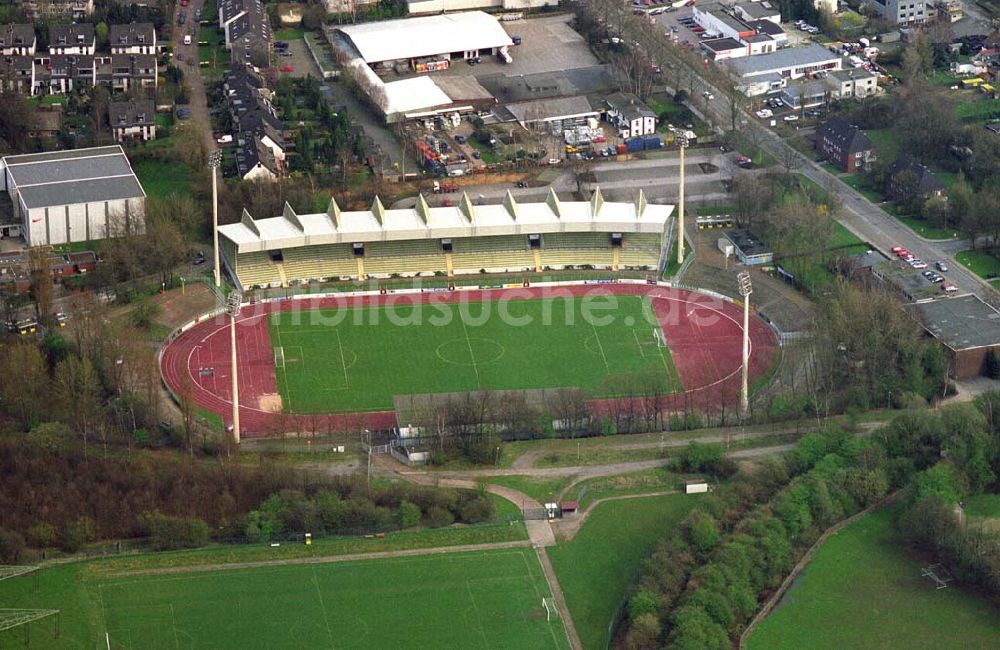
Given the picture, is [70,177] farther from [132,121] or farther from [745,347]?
[745,347]

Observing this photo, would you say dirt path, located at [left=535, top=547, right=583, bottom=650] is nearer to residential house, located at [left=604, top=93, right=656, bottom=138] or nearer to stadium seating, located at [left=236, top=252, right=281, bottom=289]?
stadium seating, located at [left=236, top=252, right=281, bottom=289]

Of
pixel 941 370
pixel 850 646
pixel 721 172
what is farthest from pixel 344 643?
pixel 721 172

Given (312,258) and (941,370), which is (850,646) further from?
(312,258)

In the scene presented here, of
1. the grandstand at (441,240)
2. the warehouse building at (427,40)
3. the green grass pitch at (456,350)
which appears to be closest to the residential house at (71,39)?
the warehouse building at (427,40)

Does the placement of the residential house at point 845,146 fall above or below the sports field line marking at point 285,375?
below

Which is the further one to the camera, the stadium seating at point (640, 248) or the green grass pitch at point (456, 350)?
the stadium seating at point (640, 248)

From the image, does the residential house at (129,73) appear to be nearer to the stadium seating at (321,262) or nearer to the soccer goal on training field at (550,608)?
the stadium seating at (321,262)
